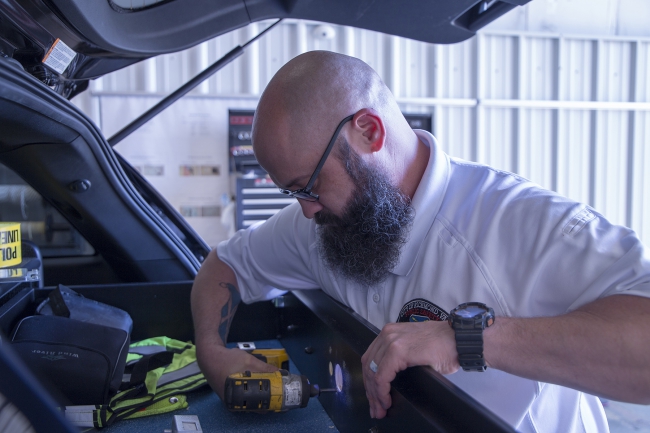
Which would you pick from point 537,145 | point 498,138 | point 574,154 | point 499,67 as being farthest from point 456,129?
point 574,154

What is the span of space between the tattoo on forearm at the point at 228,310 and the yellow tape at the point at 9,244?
0.62 m

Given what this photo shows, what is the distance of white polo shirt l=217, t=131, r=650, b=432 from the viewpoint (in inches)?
39.5

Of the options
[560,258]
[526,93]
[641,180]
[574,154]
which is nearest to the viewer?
[560,258]

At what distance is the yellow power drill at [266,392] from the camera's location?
4.04 feet

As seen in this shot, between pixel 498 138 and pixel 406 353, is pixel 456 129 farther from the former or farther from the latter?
pixel 406 353

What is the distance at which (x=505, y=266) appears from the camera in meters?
1.17

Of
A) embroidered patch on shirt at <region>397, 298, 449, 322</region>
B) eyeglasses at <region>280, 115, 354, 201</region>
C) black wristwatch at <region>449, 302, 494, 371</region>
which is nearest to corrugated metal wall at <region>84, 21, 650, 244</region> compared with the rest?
eyeglasses at <region>280, 115, 354, 201</region>

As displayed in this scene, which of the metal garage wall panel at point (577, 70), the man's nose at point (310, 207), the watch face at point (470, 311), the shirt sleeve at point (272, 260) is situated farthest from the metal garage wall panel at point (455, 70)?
the watch face at point (470, 311)

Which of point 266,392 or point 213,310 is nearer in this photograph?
point 266,392

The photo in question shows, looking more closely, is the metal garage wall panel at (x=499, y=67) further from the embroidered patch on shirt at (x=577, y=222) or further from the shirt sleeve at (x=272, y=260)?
the embroidered patch on shirt at (x=577, y=222)

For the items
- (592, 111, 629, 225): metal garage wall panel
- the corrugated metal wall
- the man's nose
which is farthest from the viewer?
(592, 111, 629, 225): metal garage wall panel

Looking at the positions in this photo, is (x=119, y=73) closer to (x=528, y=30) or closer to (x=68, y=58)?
(x=68, y=58)

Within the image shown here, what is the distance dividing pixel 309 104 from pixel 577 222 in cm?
69

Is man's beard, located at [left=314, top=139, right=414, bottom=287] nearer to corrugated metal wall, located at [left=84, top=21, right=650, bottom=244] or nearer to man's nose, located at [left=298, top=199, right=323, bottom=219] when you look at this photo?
man's nose, located at [left=298, top=199, right=323, bottom=219]
